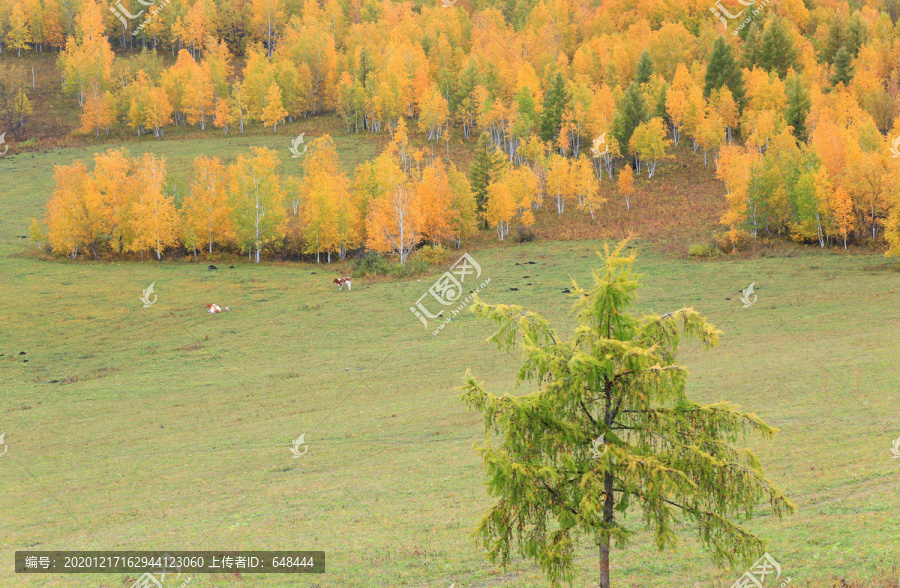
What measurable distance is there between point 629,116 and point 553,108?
12.2 m

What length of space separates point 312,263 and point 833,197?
177 ft

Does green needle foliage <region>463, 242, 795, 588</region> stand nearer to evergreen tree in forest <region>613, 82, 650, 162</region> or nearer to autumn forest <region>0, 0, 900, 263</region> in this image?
autumn forest <region>0, 0, 900, 263</region>

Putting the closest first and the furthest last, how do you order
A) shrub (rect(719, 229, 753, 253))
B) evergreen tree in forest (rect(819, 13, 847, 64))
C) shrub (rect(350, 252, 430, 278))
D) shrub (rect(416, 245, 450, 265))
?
shrub (rect(719, 229, 753, 253))
shrub (rect(350, 252, 430, 278))
shrub (rect(416, 245, 450, 265))
evergreen tree in forest (rect(819, 13, 847, 64))

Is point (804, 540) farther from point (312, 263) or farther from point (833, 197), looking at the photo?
point (312, 263)

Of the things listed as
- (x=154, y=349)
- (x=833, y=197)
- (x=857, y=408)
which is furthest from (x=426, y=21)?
(x=857, y=408)

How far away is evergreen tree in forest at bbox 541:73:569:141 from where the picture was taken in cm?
10381

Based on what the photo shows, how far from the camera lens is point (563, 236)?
78.3 m

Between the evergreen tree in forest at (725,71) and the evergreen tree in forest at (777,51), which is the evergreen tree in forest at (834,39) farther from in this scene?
the evergreen tree in forest at (725,71)

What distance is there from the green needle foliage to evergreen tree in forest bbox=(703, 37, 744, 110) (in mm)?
105502

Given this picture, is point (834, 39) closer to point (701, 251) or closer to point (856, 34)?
point (856, 34)

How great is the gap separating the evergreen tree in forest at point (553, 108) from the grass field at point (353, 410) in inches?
1603

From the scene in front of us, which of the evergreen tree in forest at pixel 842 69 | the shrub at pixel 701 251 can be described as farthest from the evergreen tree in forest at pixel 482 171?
the evergreen tree in forest at pixel 842 69

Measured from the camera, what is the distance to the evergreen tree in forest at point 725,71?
10525cm

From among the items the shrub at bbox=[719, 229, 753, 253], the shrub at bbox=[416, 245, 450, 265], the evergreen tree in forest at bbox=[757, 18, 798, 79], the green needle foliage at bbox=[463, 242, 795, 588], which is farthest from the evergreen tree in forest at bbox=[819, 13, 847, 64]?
the green needle foliage at bbox=[463, 242, 795, 588]
